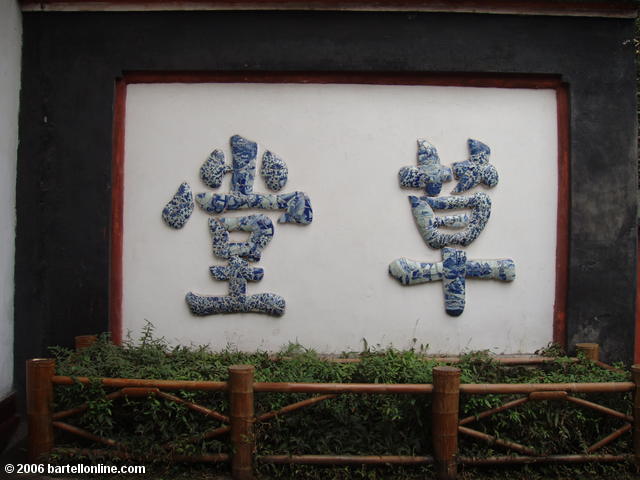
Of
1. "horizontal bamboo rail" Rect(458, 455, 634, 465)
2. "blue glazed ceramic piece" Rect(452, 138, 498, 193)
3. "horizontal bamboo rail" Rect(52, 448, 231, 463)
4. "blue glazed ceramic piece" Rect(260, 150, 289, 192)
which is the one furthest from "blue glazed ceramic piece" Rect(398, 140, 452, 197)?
"horizontal bamboo rail" Rect(52, 448, 231, 463)

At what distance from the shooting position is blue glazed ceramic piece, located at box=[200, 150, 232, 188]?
17.1 ft

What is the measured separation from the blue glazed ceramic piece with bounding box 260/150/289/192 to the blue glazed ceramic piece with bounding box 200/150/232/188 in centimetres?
33

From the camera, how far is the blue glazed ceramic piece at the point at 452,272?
5246mm

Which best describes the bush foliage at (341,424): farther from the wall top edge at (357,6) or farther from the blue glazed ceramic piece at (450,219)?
the wall top edge at (357,6)

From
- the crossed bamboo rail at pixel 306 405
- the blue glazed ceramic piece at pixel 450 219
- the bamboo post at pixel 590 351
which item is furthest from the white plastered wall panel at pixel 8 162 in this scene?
the bamboo post at pixel 590 351

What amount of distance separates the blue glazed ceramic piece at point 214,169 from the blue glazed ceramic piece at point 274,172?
0.33 metres

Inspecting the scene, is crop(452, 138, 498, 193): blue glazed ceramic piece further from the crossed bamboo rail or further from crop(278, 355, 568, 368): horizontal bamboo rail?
the crossed bamboo rail

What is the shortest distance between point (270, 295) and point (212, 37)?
7.86 ft

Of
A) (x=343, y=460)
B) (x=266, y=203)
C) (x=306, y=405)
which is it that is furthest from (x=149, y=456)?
(x=266, y=203)

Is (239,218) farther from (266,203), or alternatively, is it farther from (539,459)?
(539,459)

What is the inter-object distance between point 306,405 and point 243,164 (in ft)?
7.40

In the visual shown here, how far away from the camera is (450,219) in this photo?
524 centimetres

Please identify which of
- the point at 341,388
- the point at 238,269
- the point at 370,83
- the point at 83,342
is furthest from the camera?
the point at 370,83

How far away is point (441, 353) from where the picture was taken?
209 inches
